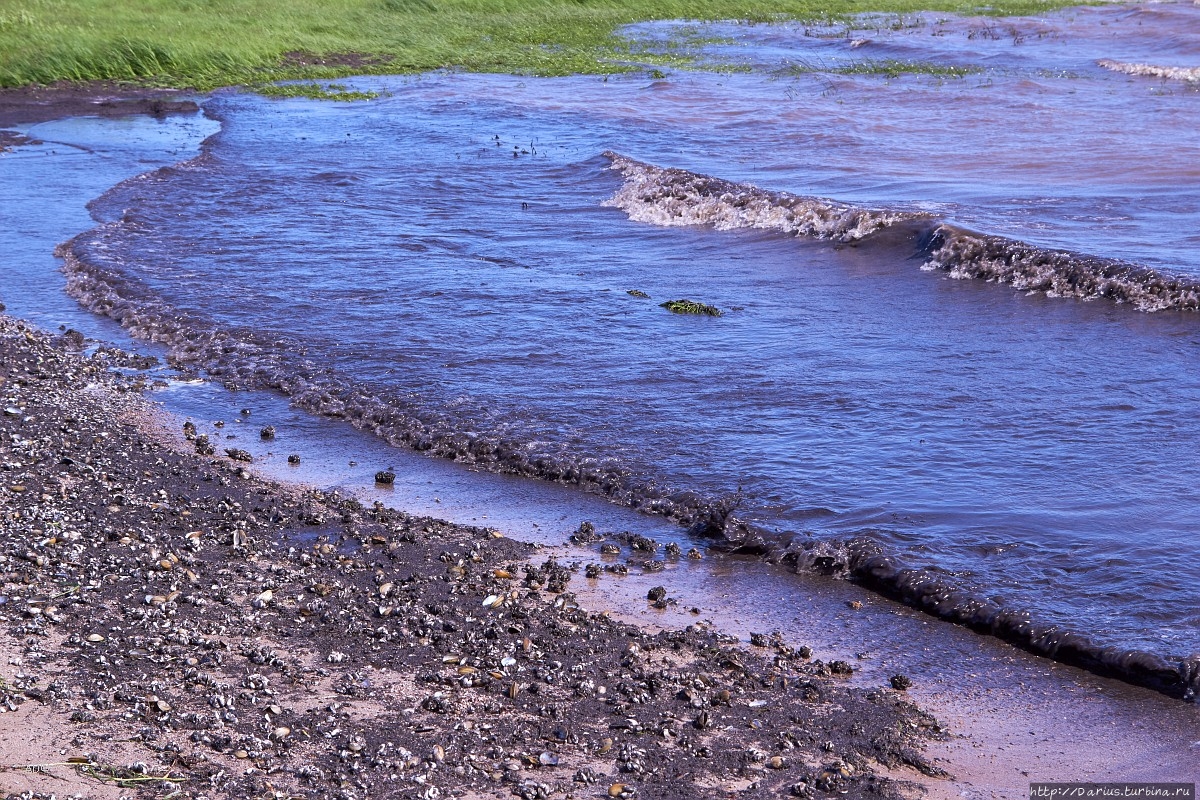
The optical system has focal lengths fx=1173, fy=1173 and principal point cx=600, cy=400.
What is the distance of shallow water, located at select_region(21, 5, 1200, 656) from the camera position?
27.8ft

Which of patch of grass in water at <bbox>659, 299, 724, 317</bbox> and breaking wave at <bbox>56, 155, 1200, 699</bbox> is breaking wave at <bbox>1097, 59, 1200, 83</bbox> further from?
patch of grass in water at <bbox>659, 299, 724, 317</bbox>

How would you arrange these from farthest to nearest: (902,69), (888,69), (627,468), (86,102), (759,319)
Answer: (902,69) → (888,69) → (86,102) → (759,319) → (627,468)

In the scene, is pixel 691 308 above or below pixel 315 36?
below

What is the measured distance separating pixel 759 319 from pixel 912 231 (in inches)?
169

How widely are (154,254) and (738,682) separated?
1235cm

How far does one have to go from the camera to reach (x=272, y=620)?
21.8 ft

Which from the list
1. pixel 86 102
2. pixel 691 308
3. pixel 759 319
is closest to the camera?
pixel 759 319

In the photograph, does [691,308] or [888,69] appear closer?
[691,308]

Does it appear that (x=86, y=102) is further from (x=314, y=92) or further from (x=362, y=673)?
(x=362, y=673)

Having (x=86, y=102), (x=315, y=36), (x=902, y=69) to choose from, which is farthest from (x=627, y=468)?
(x=315, y=36)

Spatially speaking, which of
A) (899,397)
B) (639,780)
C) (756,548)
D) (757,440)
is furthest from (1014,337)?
(639,780)

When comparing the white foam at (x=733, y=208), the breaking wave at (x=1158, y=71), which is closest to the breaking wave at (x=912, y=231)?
the white foam at (x=733, y=208)

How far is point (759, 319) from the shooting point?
13195mm

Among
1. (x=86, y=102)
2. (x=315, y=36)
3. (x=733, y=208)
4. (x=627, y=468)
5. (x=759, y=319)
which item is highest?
(x=315, y=36)
